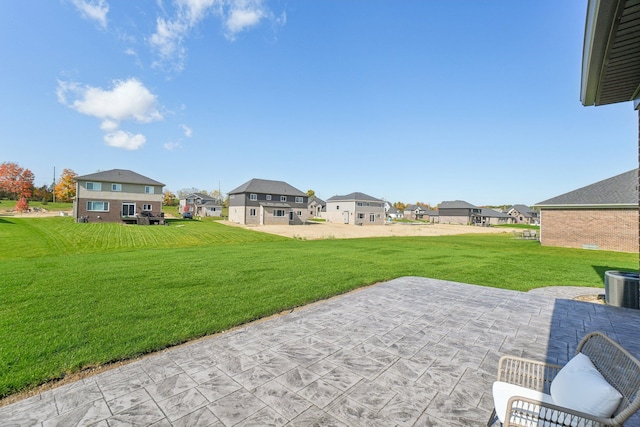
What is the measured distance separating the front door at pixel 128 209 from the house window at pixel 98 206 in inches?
67.8

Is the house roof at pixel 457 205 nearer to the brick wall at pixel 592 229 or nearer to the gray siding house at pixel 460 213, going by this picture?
the gray siding house at pixel 460 213

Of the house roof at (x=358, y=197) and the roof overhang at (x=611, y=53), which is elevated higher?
the house roof at (x=358, y=197)

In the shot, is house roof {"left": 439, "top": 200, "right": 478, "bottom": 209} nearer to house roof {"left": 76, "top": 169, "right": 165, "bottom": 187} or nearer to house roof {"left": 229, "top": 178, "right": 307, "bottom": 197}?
house roof {"left": 229, "top": 178, "right": 307, "bottom": 197}

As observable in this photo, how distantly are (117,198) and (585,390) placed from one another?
Answer: 43.3 metres

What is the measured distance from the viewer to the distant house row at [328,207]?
66.7ft

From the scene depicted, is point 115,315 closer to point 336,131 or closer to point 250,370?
point 250,370

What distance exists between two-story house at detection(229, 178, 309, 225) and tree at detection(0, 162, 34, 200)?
5469 cm

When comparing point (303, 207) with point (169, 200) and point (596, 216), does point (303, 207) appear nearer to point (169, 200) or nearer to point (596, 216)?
point (596, 216)

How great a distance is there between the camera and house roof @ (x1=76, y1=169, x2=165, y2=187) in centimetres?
3402

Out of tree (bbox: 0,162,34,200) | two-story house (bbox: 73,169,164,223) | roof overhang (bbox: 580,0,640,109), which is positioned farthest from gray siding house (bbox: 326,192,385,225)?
tree (bbox: 0,162,34,200)

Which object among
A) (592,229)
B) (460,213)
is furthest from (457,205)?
(592,229)

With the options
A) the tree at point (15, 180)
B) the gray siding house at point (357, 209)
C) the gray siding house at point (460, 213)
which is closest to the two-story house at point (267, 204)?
the gray siding house at point (357, 209)

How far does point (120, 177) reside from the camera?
118 feet

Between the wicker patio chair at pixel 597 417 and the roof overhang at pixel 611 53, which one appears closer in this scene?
the wicker patio chair at pixel 597 417
